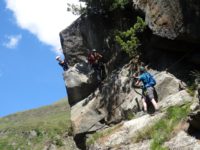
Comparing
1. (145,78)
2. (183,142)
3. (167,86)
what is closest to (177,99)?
(145,78)

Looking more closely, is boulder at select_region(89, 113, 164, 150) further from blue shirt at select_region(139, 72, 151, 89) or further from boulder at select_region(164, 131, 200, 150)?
boulder at select_region(164, 131, 200, 150)

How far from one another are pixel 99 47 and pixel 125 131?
12557mm

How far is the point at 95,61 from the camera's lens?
103ft

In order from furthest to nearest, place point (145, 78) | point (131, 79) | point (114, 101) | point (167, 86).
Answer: point (114, 101), point (131, 79), point (167, 86), point (145, 78)

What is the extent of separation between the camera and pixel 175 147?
1773 cm

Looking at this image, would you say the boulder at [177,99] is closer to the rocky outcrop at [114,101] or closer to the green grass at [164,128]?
the rocky outcrop at [114,101]

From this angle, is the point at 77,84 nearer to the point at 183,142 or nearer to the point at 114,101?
the point at 114,101

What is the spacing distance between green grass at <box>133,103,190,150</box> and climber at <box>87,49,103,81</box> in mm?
11320

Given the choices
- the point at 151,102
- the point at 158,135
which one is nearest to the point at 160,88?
the point at 151,102

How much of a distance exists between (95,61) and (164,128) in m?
12.6

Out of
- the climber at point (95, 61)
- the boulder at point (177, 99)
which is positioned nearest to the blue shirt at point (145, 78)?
the boulder at point (177, 99)

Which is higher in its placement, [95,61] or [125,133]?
[95,61]

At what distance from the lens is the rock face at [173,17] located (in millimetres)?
21750

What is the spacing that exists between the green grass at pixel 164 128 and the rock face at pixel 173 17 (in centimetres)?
426
